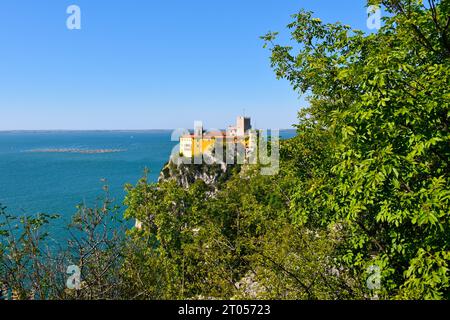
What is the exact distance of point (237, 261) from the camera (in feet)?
33.8

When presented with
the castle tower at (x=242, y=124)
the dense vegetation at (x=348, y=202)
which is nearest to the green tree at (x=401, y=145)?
the dense vegetation at (x=348, y=202)

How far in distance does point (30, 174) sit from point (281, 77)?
377 ft

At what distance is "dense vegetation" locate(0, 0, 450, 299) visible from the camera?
5.56 meters

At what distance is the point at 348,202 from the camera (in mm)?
6688

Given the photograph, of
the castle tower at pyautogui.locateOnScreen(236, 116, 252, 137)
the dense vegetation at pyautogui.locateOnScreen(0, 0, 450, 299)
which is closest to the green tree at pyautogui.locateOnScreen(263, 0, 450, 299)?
the dense vegetation at pyautogui.locateOnScreen(0, 0, 450, 299)

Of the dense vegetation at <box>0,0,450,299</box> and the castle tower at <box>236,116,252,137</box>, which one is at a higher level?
the castle tower at <box>236,116,252,137</box>

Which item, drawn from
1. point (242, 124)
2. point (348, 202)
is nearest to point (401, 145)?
point (348, 202)

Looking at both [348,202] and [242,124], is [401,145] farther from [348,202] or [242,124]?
[242,124]

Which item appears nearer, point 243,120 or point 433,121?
point 433,121

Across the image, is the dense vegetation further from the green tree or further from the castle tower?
the castle tower
